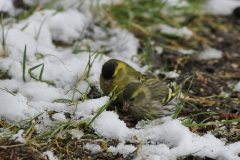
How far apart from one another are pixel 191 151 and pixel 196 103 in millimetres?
1342

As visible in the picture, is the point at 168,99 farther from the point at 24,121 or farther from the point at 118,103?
the point at 24,121

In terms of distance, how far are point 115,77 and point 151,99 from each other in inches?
19.3

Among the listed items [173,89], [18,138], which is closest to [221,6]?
[173,89]

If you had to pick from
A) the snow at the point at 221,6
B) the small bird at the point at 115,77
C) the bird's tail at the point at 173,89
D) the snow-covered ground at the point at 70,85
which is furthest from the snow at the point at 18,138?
the snow at the point at 221,6

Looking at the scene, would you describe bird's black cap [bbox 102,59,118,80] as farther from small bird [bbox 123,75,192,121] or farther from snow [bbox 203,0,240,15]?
snow [bbox 203,0,240,15]

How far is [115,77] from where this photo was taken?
12.1 feet

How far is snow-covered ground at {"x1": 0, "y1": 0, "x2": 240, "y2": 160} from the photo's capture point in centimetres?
272

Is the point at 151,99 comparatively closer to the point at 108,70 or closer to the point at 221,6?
the point at 108,70

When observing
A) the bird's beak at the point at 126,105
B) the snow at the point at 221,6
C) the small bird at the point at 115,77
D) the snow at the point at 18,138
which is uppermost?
the snow at the point at 18,138

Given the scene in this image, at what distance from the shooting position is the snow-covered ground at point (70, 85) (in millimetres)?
2719

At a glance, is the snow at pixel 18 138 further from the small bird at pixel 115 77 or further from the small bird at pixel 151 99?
the small bird at pixel 115 77

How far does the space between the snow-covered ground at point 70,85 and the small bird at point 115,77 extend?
213 mm

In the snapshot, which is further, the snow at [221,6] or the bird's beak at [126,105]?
the snow at [221,6]

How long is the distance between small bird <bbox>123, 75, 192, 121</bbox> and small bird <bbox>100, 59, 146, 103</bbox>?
0.20 metres
